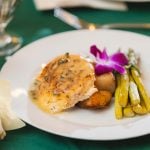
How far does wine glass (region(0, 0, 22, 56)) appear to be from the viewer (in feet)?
3.46

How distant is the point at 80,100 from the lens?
2.62 feet

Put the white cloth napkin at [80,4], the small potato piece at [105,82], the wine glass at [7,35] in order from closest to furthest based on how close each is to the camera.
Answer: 1. the small potato piece at [105,82]
2. the wine glass at [7,35]
3. the white cloth napkin at [80,4]

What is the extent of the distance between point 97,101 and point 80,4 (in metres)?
0.49

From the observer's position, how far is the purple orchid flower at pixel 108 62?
87cm

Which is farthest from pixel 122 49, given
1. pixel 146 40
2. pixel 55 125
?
pixel 55 125

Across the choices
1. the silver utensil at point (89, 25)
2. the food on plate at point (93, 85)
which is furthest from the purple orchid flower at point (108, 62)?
the silver utensil at point (89, 25)

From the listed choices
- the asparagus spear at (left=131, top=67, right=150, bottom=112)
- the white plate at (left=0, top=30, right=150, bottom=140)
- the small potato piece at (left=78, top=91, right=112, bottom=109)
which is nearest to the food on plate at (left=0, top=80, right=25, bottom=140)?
the white plate at (left=0, top=30, right=150, bottom=140)

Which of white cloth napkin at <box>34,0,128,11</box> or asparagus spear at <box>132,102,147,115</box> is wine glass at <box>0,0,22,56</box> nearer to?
white cloth napkin at <box>34,0,128,11</box>

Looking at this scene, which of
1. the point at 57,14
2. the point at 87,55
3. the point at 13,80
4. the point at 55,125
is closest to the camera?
the point at 55,125

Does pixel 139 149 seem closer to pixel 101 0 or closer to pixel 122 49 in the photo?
pixel 122 49

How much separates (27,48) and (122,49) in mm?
226

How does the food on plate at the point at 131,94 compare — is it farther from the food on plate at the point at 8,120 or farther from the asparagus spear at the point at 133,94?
the food on plate at the point at 8,120

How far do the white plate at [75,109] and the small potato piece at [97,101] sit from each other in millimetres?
12

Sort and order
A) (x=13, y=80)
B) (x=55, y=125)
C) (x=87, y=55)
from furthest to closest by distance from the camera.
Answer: (x=87, y=55) < (x=13, y=80) < (x=55, y=125)
